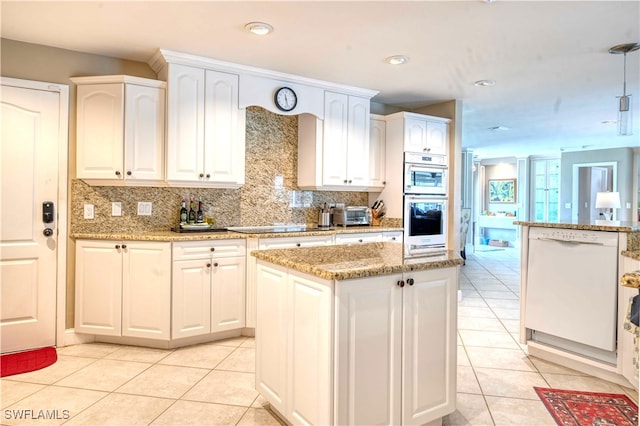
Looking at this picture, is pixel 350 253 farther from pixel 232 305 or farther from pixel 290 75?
pixel 290 75

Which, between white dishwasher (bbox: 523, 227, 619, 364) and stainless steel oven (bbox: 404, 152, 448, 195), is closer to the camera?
white dishwasher (bbox: 523, 227, 619, 364)

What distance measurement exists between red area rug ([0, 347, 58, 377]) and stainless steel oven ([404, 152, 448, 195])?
11.9ft

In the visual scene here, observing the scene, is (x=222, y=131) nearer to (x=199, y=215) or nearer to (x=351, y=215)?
(x=199, y=215)

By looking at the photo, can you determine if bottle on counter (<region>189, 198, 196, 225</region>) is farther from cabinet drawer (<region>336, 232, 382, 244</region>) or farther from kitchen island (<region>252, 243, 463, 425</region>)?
kitchen island (<region>252, 243, 463, 425</region>)

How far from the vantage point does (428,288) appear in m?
1.99

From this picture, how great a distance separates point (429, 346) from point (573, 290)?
59.4 inches

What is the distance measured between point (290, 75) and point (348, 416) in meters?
3.12

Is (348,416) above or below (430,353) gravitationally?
below

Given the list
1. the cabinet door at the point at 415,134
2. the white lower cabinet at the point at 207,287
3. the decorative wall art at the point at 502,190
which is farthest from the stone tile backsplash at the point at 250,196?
the decorative wall art at the point at 502,190

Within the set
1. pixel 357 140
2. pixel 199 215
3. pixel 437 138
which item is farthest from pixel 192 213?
pixel 437 138

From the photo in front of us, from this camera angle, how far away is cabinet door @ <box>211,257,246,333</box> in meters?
3.35

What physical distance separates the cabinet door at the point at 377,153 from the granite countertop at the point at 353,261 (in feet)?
7.58

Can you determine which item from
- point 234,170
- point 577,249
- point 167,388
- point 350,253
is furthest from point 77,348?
point 577,249

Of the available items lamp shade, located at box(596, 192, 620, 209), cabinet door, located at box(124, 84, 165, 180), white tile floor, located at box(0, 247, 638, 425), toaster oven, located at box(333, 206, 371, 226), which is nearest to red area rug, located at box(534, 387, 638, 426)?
white tile floor, located at box(0, 247, 638, 425)
